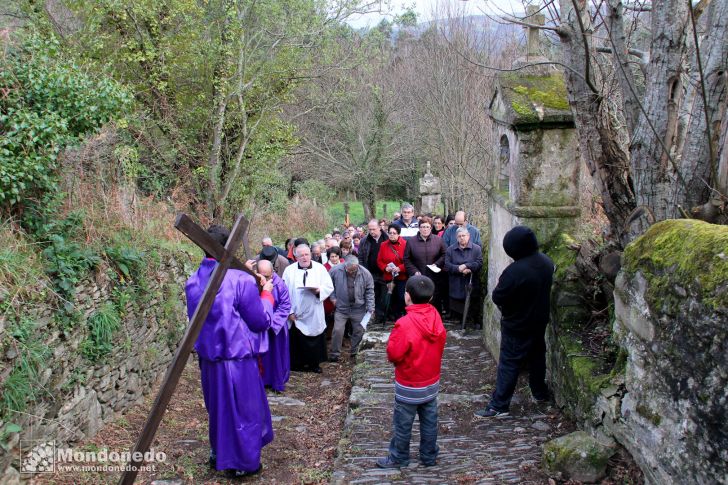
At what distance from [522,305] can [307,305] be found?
3.86 m

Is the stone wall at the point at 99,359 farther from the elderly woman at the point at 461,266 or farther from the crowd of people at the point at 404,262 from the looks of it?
the elderly woman at the point at 461,266

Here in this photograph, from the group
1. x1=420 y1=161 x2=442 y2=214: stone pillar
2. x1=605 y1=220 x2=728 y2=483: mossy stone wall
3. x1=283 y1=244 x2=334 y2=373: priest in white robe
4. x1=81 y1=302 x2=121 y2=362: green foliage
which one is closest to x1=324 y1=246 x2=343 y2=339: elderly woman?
x1=283 y1=244 x2=334 y2=373: priest in white robe

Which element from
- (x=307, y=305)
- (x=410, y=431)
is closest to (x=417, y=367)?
(x=410, y=431)

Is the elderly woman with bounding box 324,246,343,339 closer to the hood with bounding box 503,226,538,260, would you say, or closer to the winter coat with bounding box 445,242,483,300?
the winter coat with bounding box 445,242,483,300

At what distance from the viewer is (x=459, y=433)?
574 centimetres

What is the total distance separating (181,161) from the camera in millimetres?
13039

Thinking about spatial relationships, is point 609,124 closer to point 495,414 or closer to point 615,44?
point 615,44

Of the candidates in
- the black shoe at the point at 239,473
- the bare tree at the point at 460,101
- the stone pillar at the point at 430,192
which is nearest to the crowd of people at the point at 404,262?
the black shoe at the point at 239,473

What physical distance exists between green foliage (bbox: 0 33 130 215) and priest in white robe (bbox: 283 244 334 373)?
3.28 metres

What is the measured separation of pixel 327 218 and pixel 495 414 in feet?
67.0

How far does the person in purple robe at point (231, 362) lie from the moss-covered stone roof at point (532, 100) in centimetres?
360

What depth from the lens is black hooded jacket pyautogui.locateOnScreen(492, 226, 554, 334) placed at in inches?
222

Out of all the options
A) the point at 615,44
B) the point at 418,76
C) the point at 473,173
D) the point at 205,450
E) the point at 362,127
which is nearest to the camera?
the point at 615,44

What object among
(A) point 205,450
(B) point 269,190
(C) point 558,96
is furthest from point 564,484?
(B) point 269,190
